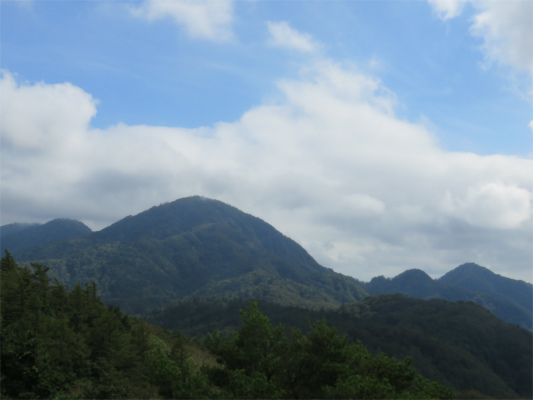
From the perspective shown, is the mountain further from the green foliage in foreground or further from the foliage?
the green foliage in foreground

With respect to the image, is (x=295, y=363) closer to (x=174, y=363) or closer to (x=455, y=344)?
(x=174, y=363)

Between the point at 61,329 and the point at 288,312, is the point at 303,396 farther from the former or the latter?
the point at 288,312

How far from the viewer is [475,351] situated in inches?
6491

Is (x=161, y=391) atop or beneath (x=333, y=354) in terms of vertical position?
beneath

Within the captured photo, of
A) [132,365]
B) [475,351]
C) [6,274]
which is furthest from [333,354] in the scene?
[475,351]

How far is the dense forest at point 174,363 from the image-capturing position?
64.7 feet

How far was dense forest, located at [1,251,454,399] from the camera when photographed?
19.7m

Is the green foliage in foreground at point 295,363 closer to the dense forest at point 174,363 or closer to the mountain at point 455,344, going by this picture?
the dense forest at point 174,363

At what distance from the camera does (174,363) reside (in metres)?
23.5

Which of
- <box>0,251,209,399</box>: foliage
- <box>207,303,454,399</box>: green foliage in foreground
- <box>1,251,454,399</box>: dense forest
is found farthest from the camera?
<box>0,251,209,399</box>: foliage

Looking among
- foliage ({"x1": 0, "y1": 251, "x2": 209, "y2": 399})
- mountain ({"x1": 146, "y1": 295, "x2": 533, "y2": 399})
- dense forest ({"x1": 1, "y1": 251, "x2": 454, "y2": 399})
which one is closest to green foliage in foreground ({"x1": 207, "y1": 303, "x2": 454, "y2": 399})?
dense forest ({"x1": 1, "y1": 251, "x2": 454, "y2": 399})

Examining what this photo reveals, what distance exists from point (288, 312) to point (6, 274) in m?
165

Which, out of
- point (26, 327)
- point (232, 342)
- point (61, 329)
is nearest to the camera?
point (232, 342)

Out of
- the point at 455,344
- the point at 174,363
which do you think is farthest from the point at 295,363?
the point at 455,344
